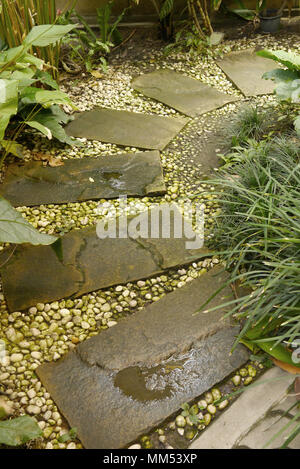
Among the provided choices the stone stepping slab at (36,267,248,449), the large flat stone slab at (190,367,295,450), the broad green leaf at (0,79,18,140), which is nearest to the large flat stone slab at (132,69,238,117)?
the broad green leaf at (0,79,18,140)

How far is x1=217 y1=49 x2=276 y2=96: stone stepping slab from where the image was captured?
330 cm

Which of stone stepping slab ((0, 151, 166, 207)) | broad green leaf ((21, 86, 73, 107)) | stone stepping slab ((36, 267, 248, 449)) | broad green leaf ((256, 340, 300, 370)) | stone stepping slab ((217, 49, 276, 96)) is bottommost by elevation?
stone stepping slab ((36, 267, 248, 449))

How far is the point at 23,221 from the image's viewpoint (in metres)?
1.54

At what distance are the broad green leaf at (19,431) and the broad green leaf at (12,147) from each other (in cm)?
142

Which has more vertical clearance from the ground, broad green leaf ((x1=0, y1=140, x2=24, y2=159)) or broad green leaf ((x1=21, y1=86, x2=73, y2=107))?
broad green leaf ((x1=21, y1=86, x2=73, y2=107))

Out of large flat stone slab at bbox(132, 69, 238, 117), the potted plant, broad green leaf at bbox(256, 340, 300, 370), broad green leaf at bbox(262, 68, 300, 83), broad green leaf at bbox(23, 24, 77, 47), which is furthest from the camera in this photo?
the potted plant

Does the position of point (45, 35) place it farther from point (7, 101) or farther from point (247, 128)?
point (247, 128)

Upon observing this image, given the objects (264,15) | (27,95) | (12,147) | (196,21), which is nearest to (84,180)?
(12,147)

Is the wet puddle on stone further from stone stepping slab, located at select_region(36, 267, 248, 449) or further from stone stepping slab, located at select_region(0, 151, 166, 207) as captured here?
stone stepping slab, located at select_region(0, 151, 166, 207)

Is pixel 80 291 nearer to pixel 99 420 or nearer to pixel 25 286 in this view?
pixel 25 286

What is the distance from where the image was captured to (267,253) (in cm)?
155

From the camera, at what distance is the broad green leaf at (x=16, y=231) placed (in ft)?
4.83

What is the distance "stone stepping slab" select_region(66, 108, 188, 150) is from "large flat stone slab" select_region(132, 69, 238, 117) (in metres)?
0.23

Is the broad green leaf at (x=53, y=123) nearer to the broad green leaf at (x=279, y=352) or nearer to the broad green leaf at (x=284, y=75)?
the broad green leaf at (x=284, y=75)
